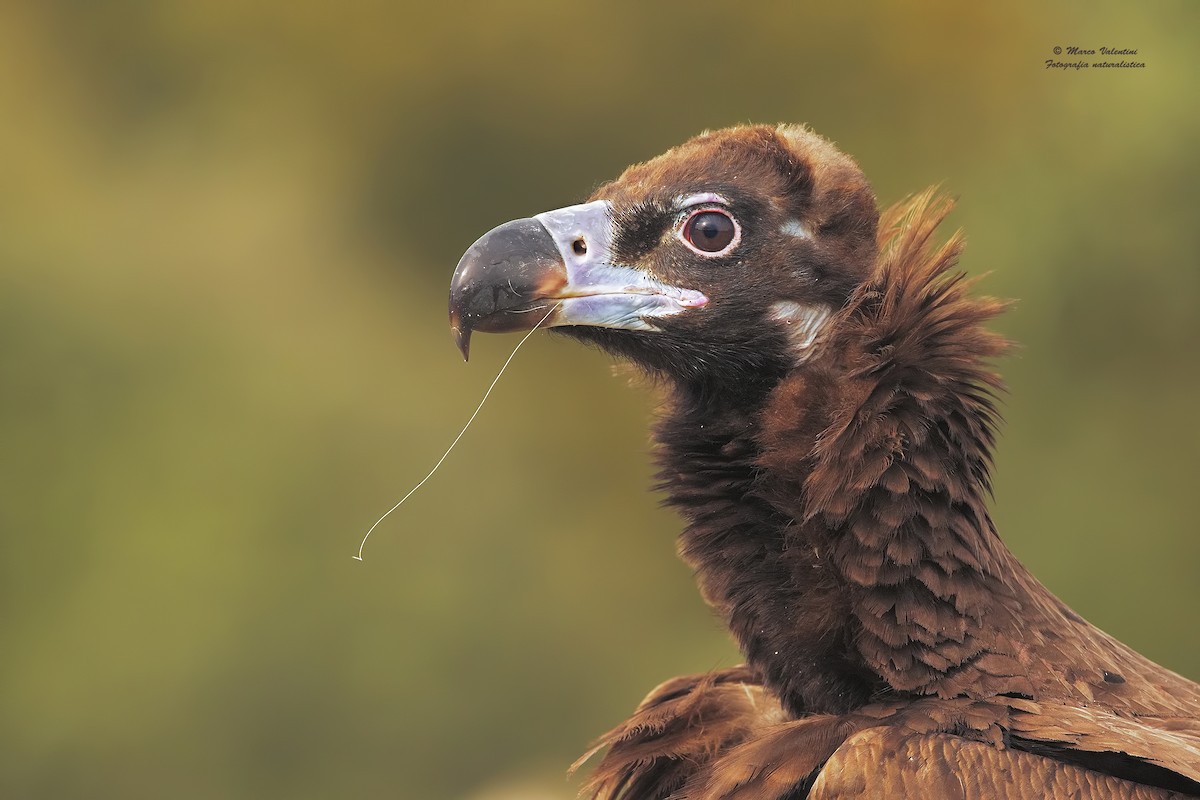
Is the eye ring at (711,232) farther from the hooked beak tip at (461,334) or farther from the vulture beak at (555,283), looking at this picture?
the hooked beak tip at (461,334)

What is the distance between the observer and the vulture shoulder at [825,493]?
88.7 inches

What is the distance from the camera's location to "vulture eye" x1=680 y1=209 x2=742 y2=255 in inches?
114

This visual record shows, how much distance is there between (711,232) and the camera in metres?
2.90

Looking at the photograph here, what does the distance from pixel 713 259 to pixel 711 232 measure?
6 cm

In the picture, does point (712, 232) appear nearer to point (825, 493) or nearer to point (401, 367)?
point (825, 493)

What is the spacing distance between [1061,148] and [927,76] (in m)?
0.87

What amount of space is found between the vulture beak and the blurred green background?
3869 mm

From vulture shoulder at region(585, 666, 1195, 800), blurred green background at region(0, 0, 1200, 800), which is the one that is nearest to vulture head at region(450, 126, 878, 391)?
vulture shoulder at region(585, 666, 1195, 800)

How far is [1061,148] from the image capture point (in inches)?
285

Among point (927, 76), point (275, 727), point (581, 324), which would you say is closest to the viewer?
point (581, 324)

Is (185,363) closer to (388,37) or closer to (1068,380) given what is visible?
(388,37)

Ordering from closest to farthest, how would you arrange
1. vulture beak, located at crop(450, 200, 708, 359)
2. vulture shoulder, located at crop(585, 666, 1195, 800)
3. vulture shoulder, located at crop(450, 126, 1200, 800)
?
1. vulture shoulder, located at crop(585, 666, 1195, 800)
2. vulture shoulder, located at crop(450, 126, 1200, 800)
3. vulture beak, located at crop(450, 200, 708, 359)

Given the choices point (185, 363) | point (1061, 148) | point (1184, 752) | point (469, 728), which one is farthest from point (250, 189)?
point (1184, 752)

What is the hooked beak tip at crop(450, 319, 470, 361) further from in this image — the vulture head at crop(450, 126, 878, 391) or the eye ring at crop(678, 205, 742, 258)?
the eye ring at crop(678, 205, 742, 258)
